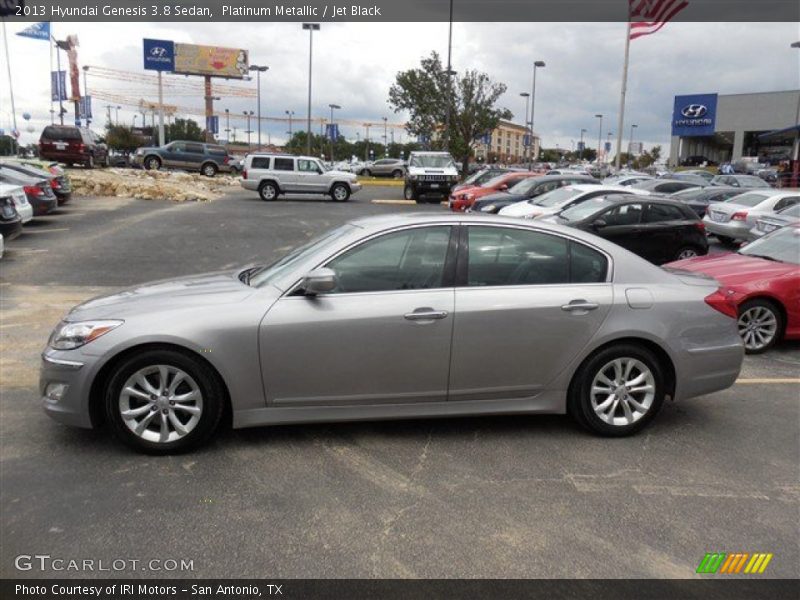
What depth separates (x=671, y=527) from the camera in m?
3.38

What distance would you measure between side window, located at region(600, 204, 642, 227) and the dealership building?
63.8 meters

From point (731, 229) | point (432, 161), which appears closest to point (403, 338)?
point (731, 229)

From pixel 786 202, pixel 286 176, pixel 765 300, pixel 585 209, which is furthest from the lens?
pixel 286 176

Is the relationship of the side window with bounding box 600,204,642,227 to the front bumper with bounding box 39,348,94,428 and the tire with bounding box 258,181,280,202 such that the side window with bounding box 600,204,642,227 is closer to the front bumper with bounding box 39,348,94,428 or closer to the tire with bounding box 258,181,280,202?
the front bumper with bounding box 39,348,94,428

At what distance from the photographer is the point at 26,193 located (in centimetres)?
1698

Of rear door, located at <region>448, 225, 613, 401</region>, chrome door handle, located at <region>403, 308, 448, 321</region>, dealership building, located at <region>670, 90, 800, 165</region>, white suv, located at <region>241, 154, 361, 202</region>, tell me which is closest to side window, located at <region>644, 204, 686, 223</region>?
rear door, located at <region>448, 225, 613, 401</region>

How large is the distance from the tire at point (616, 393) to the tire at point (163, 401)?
7.71 feet

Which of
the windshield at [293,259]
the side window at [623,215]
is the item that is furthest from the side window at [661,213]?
the windshield at [293,259]

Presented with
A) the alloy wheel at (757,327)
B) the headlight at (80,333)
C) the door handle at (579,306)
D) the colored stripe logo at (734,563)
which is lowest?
the colored stripe logo at (734,563)

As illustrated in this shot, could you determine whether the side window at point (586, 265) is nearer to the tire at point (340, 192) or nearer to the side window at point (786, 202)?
the side window at point (786, 202)

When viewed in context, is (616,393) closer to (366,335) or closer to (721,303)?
(721,303)

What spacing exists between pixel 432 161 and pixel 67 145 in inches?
694

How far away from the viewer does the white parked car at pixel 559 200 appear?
14.1 metres

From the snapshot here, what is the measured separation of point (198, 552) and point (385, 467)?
49.0 inches
